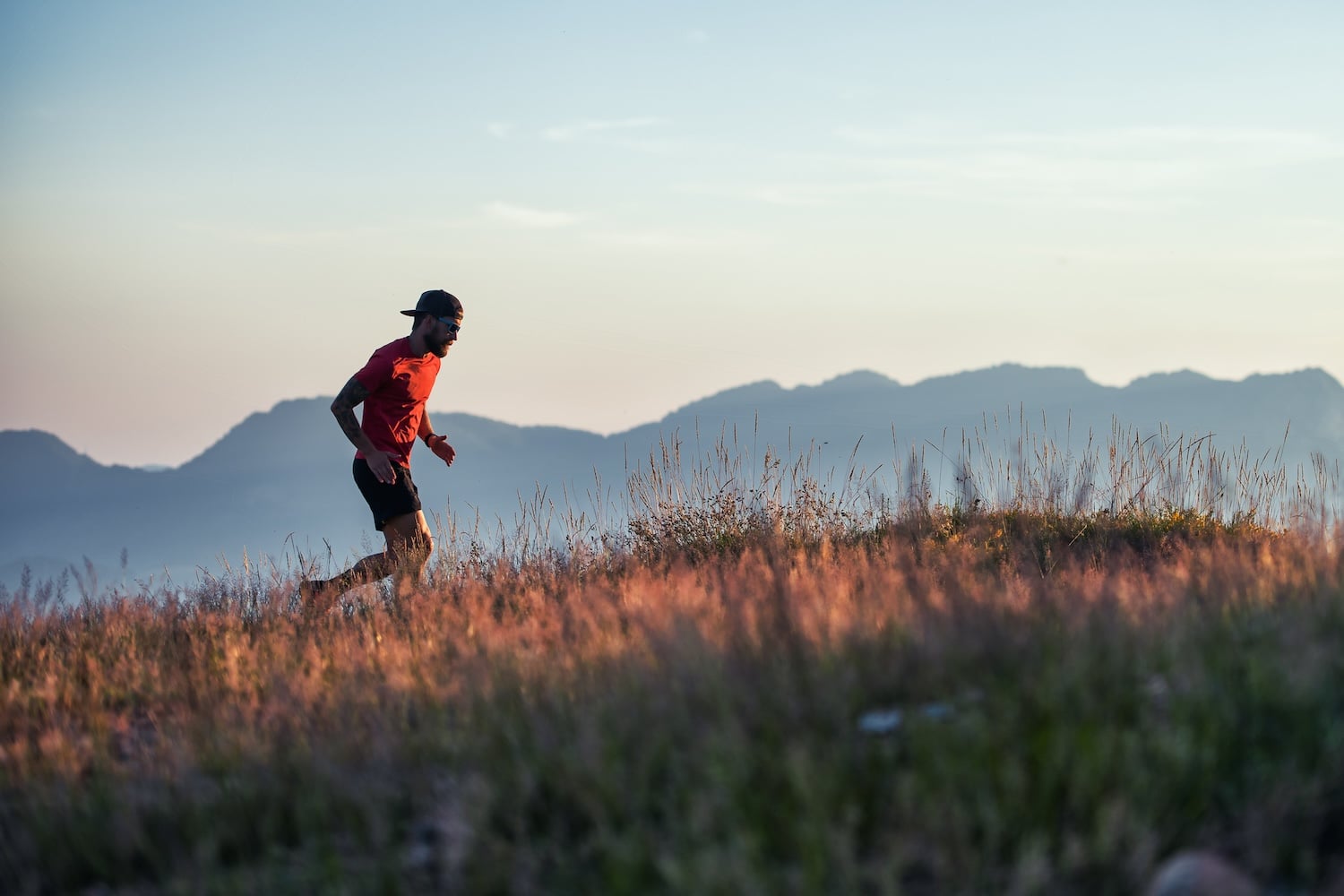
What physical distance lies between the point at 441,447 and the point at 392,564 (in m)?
0.98

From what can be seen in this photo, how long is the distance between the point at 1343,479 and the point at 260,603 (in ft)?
32.5

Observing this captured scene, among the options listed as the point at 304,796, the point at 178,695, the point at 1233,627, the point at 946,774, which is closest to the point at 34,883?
the point at 304,796

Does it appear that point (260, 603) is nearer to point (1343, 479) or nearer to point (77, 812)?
point (77, 812)

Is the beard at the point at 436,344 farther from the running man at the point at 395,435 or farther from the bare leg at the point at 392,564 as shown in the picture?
the bare leg at the point at 392,564

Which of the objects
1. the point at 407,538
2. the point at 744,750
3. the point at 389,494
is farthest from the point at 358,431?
the point at 744,750

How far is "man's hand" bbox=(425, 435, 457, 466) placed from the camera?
852cm

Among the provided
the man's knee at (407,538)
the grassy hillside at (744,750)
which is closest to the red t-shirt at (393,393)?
the man's knee at (407,538)

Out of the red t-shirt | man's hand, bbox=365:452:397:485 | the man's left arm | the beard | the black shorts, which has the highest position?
the beard

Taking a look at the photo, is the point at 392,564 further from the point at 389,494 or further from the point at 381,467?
the point at 381,467

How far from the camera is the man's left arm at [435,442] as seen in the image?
8.64m

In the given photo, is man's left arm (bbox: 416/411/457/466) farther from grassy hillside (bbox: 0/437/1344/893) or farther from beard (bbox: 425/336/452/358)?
grassy hillside (bbox: 0/437/1344/893)

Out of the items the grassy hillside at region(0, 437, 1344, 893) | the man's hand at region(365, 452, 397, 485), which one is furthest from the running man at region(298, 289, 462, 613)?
the grassy hillside at region(0, 437, 1344, 893)

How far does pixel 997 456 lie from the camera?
1179cm

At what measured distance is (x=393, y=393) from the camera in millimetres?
8680
